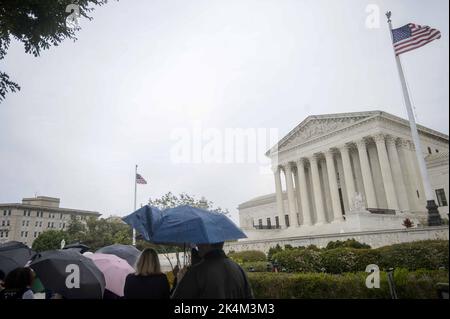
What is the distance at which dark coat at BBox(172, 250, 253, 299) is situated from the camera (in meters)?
3.40

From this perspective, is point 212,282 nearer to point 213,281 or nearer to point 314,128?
point 213,281

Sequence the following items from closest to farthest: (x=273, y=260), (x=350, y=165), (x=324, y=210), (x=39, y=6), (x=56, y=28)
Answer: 1. (x=39, y=6)
2. (x=56, y=28)
3. (x=273, y=260)
4. (x=350, y=165)
5. (x=324, y=210)

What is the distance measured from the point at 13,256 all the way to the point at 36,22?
719 centimetres

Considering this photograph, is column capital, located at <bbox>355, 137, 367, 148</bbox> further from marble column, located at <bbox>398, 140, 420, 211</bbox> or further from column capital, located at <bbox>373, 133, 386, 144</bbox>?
marble column, located at <bbox>398, 140, 420, 211</bbox>

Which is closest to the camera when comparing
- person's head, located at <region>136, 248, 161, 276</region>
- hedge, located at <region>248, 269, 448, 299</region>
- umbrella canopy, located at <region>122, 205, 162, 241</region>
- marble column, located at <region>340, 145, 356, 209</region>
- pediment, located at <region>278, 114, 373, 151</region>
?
person's head, located at <region>136, 248, 161, 276</region>

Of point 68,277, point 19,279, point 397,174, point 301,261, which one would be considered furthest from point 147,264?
point 397,174

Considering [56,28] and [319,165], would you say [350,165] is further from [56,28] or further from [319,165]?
[56,28]

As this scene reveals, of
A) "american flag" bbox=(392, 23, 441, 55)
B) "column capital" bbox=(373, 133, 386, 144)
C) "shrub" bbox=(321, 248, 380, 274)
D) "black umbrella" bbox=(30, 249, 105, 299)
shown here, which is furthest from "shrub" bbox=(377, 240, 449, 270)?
"column capital" bbox=(373, 133, 386, 144)

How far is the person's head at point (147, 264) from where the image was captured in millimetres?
4164

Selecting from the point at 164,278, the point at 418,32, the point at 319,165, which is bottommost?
the point at 164,278

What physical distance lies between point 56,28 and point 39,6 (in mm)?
1122

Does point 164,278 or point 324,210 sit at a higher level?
point 324,210

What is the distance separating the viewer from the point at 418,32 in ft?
40.2
